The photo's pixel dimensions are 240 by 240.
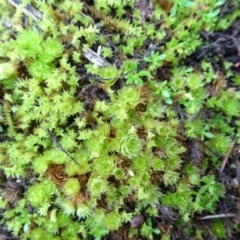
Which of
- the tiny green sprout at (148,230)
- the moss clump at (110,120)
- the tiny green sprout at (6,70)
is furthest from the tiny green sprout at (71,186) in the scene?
the tiny green sprout at (6,70)

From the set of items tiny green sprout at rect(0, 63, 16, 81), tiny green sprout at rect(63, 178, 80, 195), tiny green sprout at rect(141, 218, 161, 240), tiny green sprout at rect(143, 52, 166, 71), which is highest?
tiny green sprout at rect(143, 52, 166, 71)

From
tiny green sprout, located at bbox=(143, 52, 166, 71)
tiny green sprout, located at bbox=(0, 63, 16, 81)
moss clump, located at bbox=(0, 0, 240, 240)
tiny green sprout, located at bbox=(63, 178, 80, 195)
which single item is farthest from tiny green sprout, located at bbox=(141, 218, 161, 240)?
tiny green sprout, located at bbox=(0, 63, 16, 81)

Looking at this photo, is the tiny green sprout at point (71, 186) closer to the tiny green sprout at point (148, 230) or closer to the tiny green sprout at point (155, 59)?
the tiny green sprout at point (148, 230)

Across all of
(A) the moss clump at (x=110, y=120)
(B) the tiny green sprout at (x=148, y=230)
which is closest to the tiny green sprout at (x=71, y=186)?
(A) the moss clump at (x=110, y=120)

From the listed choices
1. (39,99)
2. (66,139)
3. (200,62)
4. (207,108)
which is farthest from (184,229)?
(39,99)

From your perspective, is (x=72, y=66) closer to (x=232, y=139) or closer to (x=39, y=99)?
(x=39, y=99)

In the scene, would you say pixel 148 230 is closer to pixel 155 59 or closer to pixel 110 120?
pixel 110 120

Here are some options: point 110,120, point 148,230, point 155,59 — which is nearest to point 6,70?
point 110,120

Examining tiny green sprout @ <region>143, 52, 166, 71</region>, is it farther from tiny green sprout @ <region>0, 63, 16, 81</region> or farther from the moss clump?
tiny green sprout @ <region>0, 63, 16, 81</region>

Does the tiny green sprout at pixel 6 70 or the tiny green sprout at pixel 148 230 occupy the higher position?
the tiny green sprout at pixel 6 70

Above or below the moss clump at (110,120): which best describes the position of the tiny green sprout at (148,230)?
below

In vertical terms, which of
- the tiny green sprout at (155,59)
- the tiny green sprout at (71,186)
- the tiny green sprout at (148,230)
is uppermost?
the tiny green sprout at (155,59)
